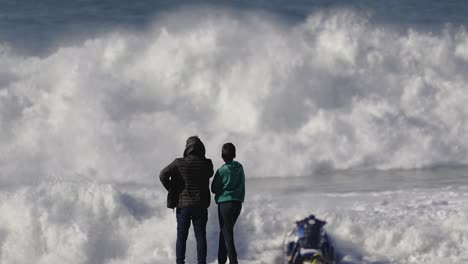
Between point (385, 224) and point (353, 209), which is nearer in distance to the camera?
point (385, 224)

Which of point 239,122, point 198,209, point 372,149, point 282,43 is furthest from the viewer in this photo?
point 282,43

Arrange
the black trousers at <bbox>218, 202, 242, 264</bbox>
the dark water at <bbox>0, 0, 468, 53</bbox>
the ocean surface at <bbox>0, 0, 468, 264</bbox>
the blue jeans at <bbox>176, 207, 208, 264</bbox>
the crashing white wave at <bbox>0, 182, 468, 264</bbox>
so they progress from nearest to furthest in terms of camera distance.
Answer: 1. the blue jeans at <bbox>176, 207, 208, 264</bbox>
2. the black trousers at <bbox>218, 202, 242, 264</bbox>
3. the crashing white wave at <bbox>0, 182, 468, 264</bbox>
4. the ocean surface at <bbox>0, 0, 468, 264</bbox>
5. the dark water at <bbox>0, 0, 468, 53</bbox>

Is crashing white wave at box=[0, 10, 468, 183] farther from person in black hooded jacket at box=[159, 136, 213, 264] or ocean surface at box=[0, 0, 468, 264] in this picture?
person in black hooded jacket at box=[159, 136, 213, 264]

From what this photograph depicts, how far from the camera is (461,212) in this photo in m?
11.0

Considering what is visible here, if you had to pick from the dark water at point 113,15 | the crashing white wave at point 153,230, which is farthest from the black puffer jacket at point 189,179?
the dark water at point 113,15

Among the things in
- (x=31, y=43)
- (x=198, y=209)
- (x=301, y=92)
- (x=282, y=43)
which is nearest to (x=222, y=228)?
(x=198, y=209)

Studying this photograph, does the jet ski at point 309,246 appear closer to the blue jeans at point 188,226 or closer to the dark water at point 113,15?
the blue jeans at point 188,226

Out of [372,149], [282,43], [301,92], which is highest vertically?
[282,43]

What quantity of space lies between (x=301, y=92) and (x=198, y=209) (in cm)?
1030

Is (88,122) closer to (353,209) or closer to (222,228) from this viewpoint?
(353,209)

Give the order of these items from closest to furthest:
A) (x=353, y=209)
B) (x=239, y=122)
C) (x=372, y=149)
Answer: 1. (x=353, y=209)
2. (x=372, y=149)
3. (x=239, y=122)

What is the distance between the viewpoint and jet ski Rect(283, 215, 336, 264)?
8417 millimetres

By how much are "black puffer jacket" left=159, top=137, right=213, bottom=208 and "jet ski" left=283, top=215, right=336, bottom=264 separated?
0.98m

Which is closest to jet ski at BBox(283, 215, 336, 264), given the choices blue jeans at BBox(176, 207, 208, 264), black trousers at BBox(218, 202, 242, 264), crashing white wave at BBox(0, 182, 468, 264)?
black trousers at BBox(218, 202, 242, 264)
